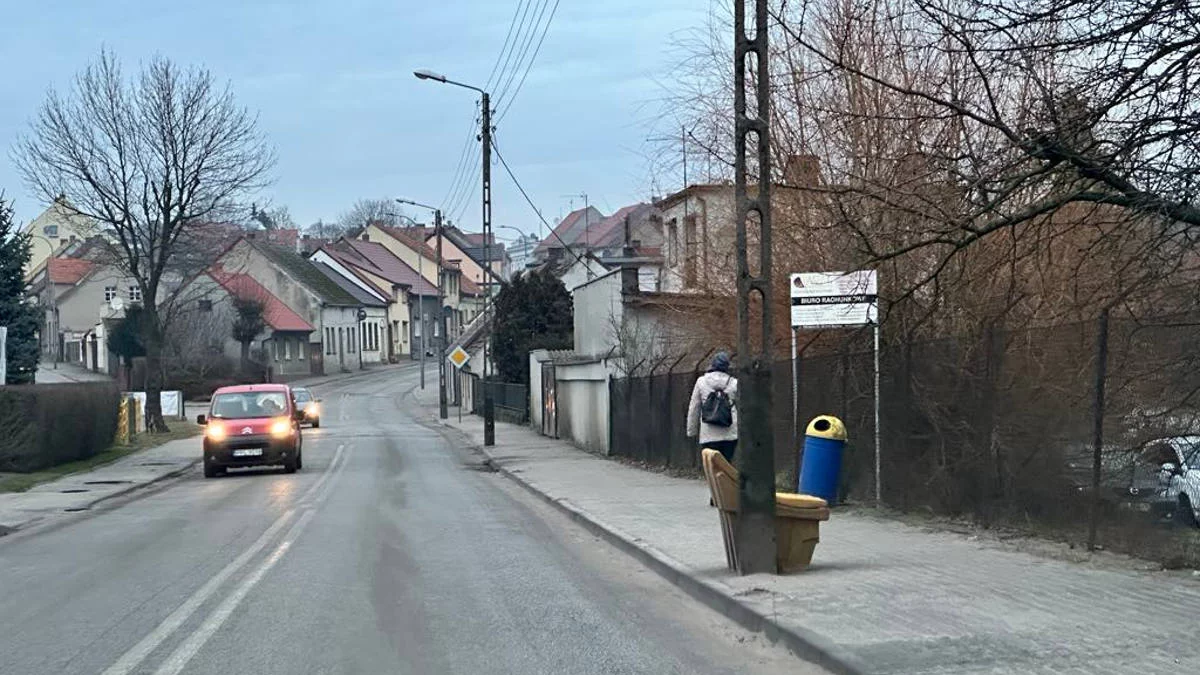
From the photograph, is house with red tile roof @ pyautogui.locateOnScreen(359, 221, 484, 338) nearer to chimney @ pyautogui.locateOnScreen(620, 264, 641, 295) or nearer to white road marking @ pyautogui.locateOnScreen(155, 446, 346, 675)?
chimney @ pyautogui.locateOnScreen(620, 264, 641, 295)

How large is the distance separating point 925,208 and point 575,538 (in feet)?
18.0

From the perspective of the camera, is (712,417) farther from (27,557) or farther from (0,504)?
(0,504)

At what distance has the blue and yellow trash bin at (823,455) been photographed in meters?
13.0

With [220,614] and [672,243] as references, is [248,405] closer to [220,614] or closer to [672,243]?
[672,243]

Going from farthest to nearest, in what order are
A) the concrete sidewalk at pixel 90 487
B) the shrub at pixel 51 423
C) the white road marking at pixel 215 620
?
the shrub at pixel 51 423 < the concrete sidewalk at pixel 90 487 < the white road marking at pixel 215 620

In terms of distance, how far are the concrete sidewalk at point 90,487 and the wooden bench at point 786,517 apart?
35.5ft

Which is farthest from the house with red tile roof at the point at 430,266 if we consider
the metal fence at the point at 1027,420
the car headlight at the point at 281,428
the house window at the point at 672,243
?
the metal fence at the point at 1027,420

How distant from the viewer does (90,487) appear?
23.6 m

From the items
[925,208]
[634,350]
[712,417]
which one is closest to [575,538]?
[712,417]

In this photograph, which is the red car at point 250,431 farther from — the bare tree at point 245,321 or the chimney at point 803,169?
the bare tree at point 245,321

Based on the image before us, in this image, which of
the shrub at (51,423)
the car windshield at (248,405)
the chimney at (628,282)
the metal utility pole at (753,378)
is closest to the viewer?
the metal utility pole at (753,378)

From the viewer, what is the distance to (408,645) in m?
8.25

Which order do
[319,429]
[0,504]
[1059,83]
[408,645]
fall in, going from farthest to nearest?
[319,429] < [0,504] < [1059,83] < [408,645]

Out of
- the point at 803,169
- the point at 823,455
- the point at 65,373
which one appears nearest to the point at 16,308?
the point at 803,169
